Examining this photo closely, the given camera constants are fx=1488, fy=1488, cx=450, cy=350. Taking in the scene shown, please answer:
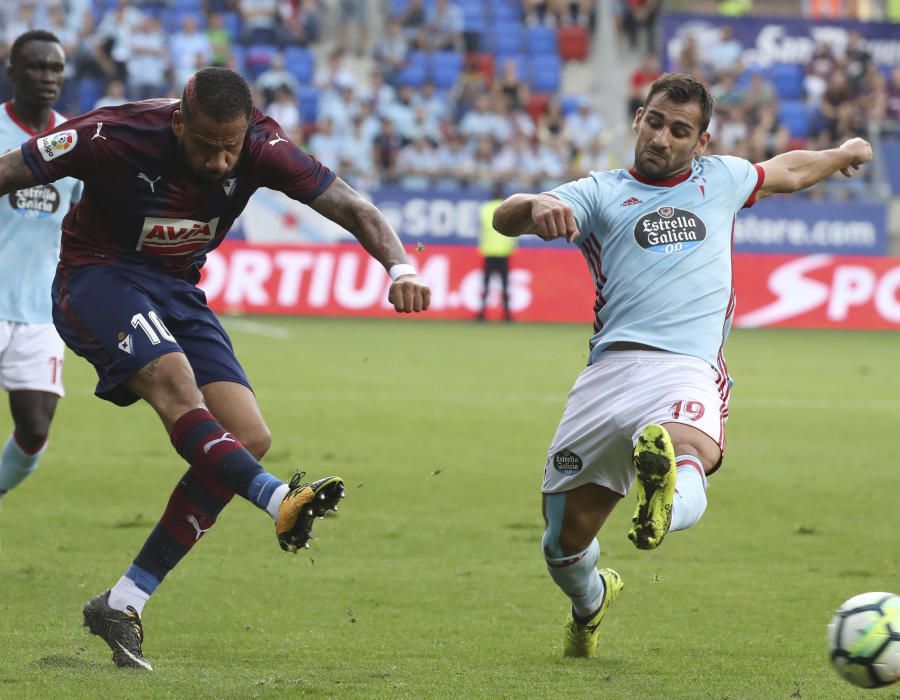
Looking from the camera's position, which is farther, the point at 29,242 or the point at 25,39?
the point at 29,242

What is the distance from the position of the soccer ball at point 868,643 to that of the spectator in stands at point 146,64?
21.6 metres

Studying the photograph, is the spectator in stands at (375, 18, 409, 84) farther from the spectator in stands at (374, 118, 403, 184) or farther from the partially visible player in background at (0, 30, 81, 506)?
the partially visible player in background at (0, 30, 81, 506)

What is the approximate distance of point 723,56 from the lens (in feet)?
93.9

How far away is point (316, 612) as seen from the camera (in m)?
6.34

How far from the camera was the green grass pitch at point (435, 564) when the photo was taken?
17.4 ft

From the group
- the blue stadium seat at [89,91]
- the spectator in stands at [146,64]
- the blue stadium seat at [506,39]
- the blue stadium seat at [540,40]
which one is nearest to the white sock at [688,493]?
the spectator in stands at [146,64]

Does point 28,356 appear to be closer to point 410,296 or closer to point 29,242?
point 29,242

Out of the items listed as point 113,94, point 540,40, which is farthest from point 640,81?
point 113,94

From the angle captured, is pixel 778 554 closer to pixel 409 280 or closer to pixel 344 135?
pixel 409 280

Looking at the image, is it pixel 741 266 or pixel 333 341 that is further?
pixel 741 266

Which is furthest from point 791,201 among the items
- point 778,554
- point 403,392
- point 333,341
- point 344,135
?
point 778,554

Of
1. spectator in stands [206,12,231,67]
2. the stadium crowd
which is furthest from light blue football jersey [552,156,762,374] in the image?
spectator in stands [206,12,231,67]

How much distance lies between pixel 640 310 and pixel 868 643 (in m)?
1.52

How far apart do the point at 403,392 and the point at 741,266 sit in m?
9.70
